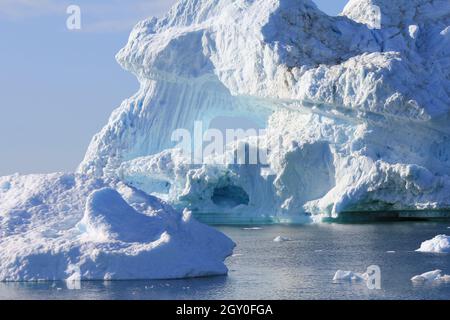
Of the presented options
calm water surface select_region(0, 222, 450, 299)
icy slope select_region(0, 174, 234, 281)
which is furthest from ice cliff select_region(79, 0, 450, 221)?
icy slope select_region(0, 174, 234, 281)

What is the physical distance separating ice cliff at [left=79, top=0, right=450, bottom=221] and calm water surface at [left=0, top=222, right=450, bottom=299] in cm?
397

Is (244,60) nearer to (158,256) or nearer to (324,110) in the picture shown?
(324,110)

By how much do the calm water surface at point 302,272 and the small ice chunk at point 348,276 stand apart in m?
0.19

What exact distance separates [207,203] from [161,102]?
469 centimetres

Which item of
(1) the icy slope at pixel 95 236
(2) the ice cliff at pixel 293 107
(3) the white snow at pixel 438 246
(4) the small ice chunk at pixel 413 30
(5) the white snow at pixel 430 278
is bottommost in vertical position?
(5) the white snow at pixel 430 278

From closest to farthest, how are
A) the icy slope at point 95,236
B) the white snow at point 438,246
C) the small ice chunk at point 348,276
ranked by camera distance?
the icy slope at point 95,236, the small ice chunk at point 348,276, the white snow at point 438,246

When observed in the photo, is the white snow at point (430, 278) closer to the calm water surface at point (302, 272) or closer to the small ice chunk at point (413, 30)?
the calm water surface at point (302, 272)

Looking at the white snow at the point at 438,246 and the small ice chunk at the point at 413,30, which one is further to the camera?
the small ice chunk at the point at 413,30

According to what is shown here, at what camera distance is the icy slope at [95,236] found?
1703 cm

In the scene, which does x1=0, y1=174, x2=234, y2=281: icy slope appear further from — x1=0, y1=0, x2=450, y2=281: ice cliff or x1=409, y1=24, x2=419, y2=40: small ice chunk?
x1=409, y1=24, x2=419, y2=40: small ice chunk

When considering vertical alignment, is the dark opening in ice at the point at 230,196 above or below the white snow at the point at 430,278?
above

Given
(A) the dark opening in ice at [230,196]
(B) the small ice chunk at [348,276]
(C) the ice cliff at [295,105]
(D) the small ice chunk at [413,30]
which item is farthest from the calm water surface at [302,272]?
(D) the small ice chunk at [413,30]

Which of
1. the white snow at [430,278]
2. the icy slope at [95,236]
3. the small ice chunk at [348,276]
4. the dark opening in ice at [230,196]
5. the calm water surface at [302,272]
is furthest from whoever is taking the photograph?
the dark opening in ice at [230,196]

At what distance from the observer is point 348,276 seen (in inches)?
708
